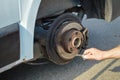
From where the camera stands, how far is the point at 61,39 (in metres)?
2.76

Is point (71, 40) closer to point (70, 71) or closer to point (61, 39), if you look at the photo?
point (61, 39)

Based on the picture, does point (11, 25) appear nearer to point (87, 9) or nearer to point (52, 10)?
point (52, 10)

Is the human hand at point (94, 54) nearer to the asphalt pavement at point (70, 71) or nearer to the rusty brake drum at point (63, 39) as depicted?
the rusty brake drum at point (63, 39)

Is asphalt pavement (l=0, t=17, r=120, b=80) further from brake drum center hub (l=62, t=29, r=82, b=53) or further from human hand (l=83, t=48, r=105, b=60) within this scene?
human hand (l=83, t=48, r=105, b=60)

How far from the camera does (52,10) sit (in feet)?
9.59

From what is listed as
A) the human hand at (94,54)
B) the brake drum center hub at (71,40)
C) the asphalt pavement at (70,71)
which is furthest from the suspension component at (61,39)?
the asphalt pavement at (70,71)

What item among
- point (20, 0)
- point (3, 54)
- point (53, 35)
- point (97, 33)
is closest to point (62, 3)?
point (53, 35)

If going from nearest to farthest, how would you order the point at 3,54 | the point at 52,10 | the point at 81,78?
the point at 3,54, the point at 52,10, the point at 81,78

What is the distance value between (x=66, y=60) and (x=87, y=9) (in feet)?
3.01

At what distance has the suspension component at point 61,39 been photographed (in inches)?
107

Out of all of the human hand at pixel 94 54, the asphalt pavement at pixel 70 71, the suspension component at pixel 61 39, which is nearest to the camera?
the human hand at pixel 94 54

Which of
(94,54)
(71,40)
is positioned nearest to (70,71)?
(71,40)

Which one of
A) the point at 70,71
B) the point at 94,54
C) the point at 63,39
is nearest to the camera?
the point at 94,54

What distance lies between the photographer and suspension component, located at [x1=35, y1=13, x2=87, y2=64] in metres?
2.71
